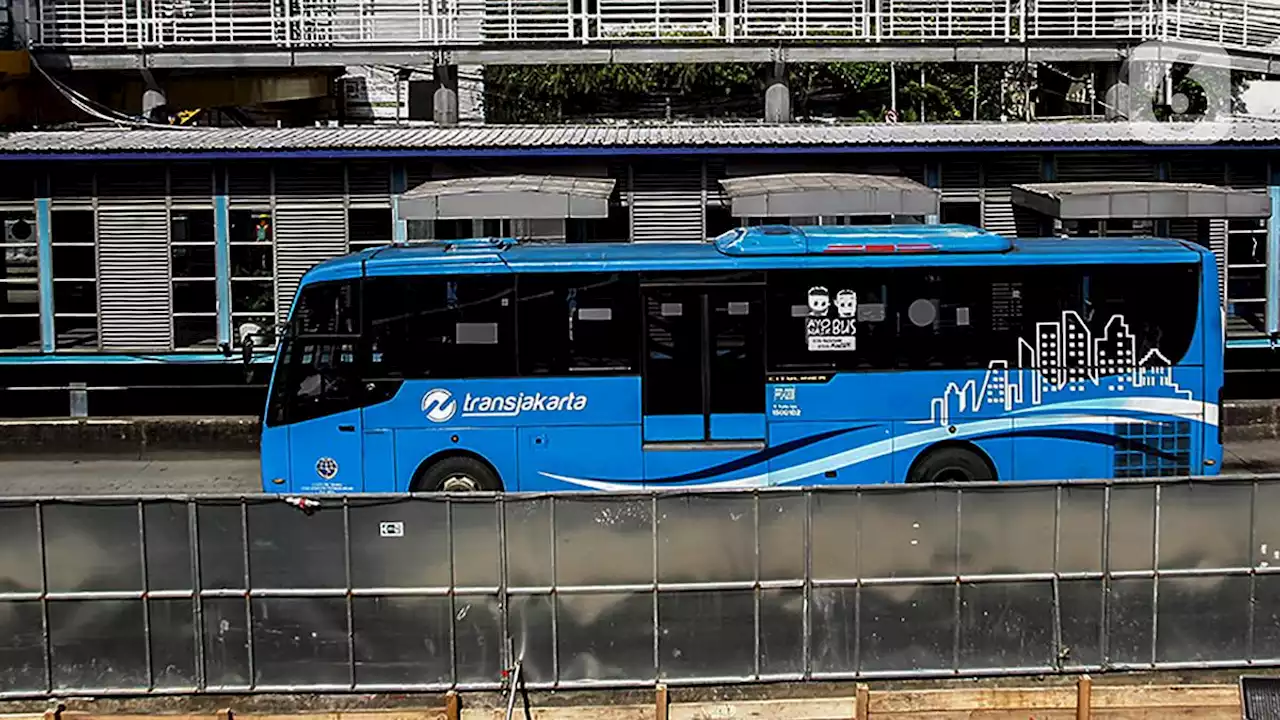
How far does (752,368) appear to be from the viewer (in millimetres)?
19375

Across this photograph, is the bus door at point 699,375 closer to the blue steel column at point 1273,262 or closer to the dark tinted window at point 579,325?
the dark tinted window at point 579,325

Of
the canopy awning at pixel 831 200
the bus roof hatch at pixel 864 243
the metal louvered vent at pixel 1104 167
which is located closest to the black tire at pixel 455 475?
the bus roof hatch at pixel 864 243

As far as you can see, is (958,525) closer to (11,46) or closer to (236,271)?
(236,271)

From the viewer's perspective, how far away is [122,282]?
2566 centimetres

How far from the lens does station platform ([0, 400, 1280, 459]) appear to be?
80.5ft

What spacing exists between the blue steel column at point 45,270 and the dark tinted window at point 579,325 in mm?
9583

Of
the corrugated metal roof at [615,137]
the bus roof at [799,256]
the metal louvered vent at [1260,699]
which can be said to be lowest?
the metal louvered vent at [1260,699]

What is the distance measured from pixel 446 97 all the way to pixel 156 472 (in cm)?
1163

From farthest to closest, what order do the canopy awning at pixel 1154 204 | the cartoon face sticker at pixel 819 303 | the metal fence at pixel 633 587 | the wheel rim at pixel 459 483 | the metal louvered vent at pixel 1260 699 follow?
1. the canopy awning at pixel 1154 204
2. the cartoon face sticker at pixel 819 303
3. the wheel rim at pixel 459 483
4. the metal fence at pixel 633 587
5. the metal louvered vent at pixel 1260 699

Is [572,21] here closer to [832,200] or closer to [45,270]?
[832,200]

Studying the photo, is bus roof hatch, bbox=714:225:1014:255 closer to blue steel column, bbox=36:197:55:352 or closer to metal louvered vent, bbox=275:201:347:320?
metal louvered vent, bbox=275:201:347:320

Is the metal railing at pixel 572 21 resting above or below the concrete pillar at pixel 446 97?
above

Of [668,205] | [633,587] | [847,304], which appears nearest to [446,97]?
[668,205]

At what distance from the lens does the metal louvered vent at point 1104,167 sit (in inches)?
1001
